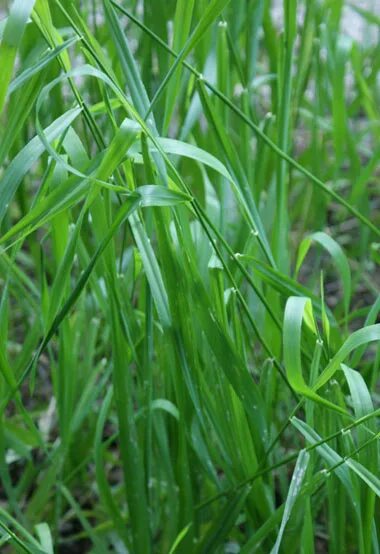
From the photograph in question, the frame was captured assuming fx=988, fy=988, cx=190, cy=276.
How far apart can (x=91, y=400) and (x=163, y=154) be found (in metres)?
0.39

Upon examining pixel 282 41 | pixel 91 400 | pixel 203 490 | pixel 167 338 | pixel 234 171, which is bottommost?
pixel 203 490

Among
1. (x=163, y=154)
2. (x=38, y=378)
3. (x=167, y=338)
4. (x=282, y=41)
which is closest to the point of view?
Result: (x=163, y=154)

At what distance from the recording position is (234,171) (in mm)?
938

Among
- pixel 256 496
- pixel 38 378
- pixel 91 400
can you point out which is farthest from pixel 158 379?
pixel 38 378

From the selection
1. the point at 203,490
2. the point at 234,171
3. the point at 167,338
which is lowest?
the point at 203,490

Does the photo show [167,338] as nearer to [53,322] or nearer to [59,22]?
[53,322]

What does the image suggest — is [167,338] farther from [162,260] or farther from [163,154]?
[163,154]

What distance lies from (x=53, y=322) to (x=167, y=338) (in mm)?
110

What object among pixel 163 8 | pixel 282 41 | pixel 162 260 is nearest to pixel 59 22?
pixel 163 8

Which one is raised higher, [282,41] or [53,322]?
[282,41]

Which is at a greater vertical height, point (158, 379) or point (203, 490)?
point (158, 379)

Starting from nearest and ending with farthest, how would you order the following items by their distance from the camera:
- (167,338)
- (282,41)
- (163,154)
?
(163,154)
(167,338)
(282,41)

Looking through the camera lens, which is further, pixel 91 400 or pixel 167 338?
pixel 91 400

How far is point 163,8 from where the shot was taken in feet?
3.38
